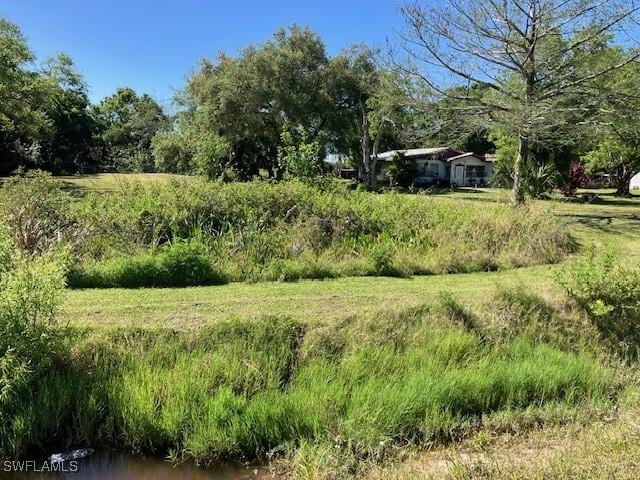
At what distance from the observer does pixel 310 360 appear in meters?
5.36

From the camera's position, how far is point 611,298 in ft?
21.4

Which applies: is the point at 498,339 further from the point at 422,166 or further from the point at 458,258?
the point at 422,166

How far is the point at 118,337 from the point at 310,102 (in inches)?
1007

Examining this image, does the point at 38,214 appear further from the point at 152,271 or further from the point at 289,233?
the point at 289,233

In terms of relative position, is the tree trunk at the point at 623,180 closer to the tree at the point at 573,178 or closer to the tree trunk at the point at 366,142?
the tree at the point at 573,178

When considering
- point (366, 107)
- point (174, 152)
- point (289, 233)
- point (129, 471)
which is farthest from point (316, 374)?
point (174, 152)

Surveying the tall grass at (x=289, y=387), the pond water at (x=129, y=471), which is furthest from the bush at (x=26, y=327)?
the pond water at (x=129, y=471)

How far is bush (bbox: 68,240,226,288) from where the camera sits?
691 cm

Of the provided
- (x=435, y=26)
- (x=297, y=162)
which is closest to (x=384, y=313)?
(x=297, y=162)

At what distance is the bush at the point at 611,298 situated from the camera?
643 centimetres

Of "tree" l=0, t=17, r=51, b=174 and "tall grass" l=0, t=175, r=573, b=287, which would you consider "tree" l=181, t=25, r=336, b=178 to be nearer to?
"tree" l=0, t=17, r=51, b=174

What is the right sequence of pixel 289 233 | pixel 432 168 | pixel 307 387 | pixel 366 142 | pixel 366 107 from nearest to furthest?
1. pixel 307 387
2. pixel 289 233
3. pixel 366 107
4. pixel 366 142
5. pixel 432 168

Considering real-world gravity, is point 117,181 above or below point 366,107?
below

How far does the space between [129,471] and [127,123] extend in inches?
2189
